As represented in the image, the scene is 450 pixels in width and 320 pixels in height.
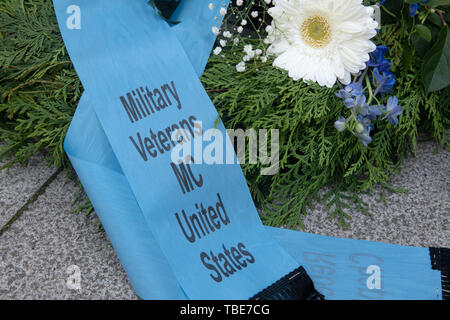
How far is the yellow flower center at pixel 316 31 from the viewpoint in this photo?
1.33 m

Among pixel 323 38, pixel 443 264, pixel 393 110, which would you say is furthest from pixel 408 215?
pixel 323 38

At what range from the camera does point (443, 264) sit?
131 cm

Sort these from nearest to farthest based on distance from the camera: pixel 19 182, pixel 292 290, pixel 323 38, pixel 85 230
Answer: pixel 292 290 < pixel 323 38 < pixel 85 230 < pixel 19 182

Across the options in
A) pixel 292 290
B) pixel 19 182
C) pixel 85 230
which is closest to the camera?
pixel 292 290

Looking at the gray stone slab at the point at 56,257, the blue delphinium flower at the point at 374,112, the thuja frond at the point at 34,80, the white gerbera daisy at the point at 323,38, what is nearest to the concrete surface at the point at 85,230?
the gray stone slab at the point at 56,257

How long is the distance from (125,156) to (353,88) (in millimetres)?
655

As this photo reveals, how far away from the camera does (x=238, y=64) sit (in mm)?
1431

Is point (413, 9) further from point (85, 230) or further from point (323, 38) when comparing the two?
point (85, 230)

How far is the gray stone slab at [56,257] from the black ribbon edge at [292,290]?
0.37 metres

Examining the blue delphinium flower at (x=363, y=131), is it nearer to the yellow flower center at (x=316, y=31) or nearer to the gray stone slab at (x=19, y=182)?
the yellow flower center at (x=316, y=31)

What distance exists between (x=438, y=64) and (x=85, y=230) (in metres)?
1.12

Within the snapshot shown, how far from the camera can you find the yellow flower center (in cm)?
133

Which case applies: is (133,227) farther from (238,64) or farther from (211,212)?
(238,64)
